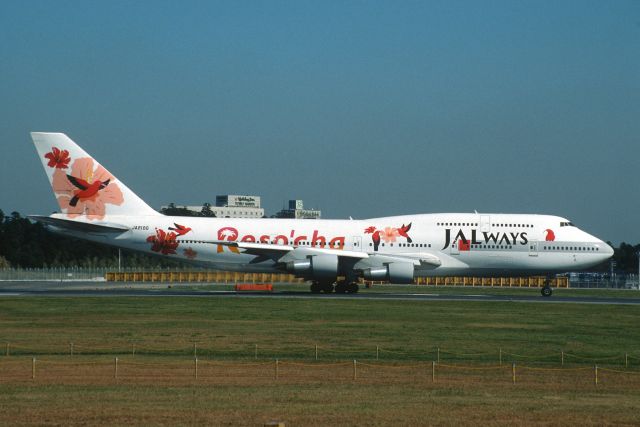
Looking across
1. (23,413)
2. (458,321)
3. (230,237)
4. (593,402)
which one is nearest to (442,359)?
(593,402)

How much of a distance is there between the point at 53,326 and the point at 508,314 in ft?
73.2

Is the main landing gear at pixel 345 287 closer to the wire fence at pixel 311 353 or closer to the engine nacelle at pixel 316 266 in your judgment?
the engine nacelle at pixel 316 266

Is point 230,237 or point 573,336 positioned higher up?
point 230,237

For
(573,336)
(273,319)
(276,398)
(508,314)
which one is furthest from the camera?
(508,314)

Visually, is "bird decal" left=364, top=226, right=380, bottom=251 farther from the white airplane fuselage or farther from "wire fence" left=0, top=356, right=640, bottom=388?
"wire fence" left=0, top=356, right=640, bottom=388

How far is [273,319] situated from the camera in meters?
44.5

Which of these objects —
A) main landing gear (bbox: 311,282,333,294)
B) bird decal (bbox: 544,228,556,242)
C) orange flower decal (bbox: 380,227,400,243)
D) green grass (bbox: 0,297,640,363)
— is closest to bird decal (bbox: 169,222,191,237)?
green grass (bbox: 0,297,640,363)

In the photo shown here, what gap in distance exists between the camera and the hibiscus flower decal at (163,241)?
2435 inches

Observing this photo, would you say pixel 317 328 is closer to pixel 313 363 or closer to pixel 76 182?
pixel 313 363

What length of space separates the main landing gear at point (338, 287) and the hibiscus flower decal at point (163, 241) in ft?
32.2

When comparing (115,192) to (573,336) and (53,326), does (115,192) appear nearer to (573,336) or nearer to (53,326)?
(53,326)

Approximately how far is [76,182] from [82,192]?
78 cm

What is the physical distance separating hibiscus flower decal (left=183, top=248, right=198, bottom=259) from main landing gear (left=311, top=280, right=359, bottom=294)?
8.40 meters

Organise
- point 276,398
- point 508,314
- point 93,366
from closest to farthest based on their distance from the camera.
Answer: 1. point 276,398
2. point 93,366
3. point 508,314
